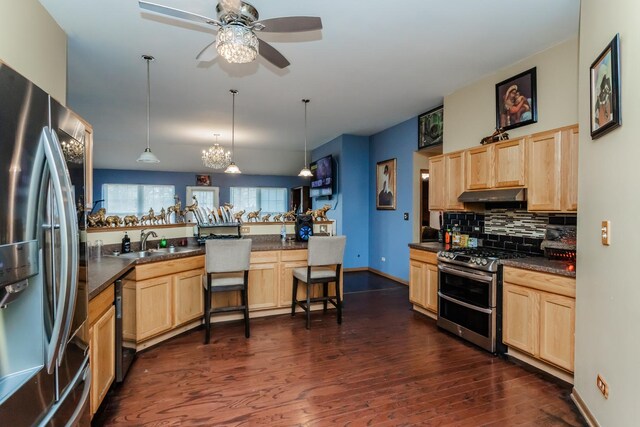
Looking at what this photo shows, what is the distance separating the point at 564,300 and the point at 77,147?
309 centimetres

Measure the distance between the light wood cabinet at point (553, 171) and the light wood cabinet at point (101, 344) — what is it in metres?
3.39

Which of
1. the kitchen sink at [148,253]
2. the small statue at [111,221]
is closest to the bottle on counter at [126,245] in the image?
the kitchen sink at [148,253]

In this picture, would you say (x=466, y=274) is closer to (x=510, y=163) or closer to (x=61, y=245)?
(x=510, y=163)

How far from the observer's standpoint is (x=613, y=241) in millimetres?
1704

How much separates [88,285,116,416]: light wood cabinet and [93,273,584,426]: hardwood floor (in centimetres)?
20

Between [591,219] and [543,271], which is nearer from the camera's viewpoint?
[591,219]

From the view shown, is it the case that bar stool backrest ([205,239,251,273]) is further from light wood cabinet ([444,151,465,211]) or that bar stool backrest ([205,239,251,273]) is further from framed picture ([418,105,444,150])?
framed picture ([418,105,444,150])

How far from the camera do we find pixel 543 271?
2.50 metres

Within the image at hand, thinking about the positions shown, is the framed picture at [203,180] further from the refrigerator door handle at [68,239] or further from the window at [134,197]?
the refrigerator door handle at [68,239]

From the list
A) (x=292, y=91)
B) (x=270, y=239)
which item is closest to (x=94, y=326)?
(x=270, y=239)

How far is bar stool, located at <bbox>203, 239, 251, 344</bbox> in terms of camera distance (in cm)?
315

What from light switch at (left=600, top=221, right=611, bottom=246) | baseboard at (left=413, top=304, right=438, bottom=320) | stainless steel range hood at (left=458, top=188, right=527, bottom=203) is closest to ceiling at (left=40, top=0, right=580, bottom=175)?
→ stainless steel range hood at (left=458, top=188, right=527, bottom=203)

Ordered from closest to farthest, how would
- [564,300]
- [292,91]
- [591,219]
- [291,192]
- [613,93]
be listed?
1. [613,93]
2. [591,219]
3. [564,300]
4. [292,91]
5. [291,192]

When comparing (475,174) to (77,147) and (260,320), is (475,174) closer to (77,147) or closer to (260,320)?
(260,320)
